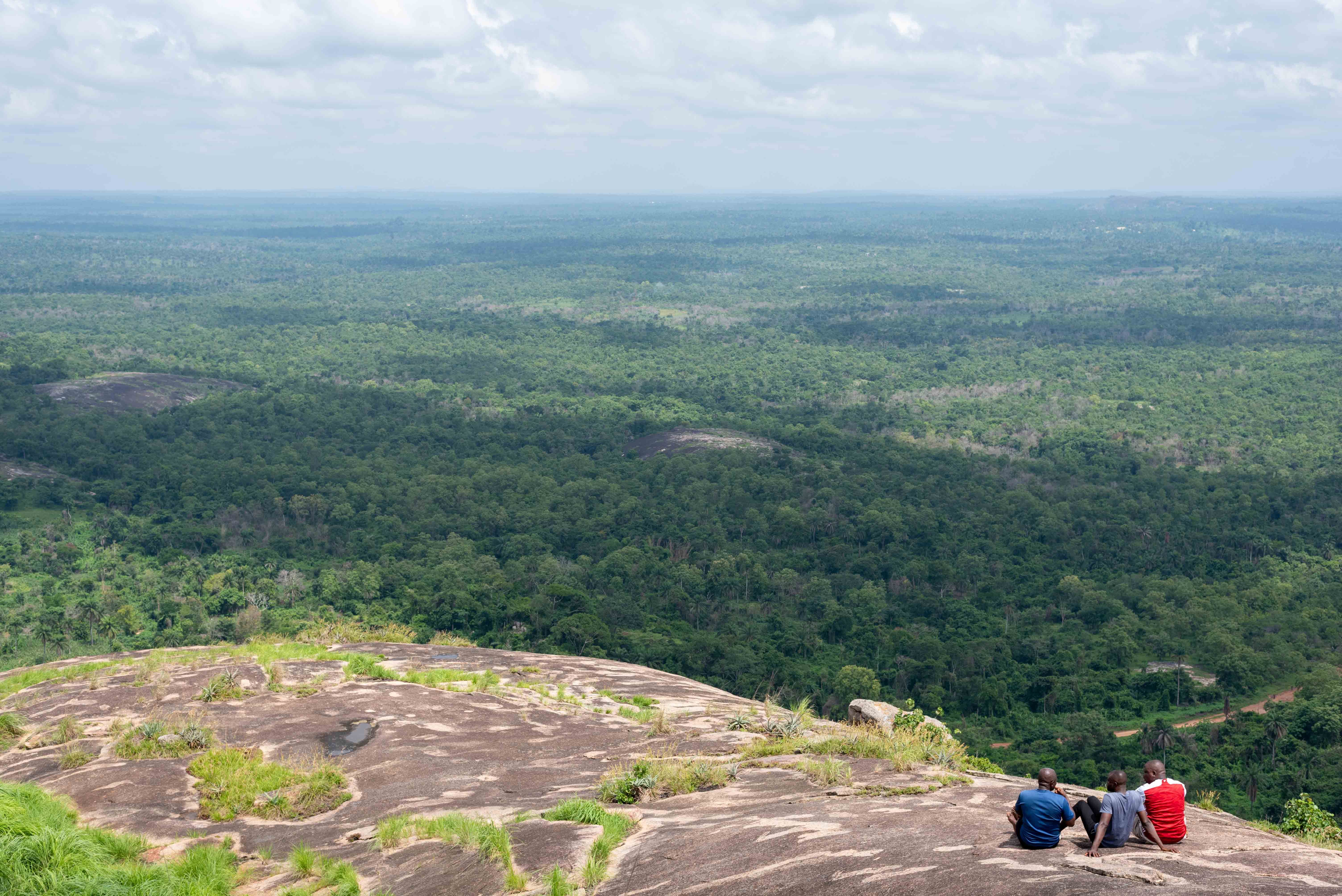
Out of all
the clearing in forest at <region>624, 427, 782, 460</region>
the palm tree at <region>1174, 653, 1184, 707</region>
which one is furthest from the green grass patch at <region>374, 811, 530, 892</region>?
the clearing in forest at <region>624, 427, 782, 460</region>

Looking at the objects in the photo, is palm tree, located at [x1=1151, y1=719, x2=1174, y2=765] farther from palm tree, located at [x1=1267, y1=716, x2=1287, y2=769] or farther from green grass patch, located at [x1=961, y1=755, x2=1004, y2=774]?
green grass patch, located at [x1=961, y1=755, x2=1004, y2=774]

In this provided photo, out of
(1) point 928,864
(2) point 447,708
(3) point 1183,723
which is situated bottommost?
(3) point 1183,723

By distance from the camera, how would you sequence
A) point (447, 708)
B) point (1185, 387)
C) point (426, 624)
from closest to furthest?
point (447, 708), point (426, 624), point (1185, 387)

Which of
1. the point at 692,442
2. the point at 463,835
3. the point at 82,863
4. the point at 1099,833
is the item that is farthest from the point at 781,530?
the point at 82,863

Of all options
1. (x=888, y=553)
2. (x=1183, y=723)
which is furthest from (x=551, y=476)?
(x=1183, y=723)

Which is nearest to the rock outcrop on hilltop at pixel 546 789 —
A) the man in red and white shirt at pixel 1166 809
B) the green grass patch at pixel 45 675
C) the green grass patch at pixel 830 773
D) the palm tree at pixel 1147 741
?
the green grass patch at pixel 830 773

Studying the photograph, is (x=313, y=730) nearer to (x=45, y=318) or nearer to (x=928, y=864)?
(x=928, y=864)

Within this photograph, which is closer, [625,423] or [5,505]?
[5,505]
